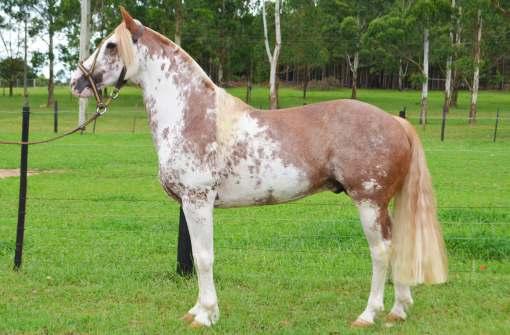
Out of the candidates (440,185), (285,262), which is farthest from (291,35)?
(285,262)

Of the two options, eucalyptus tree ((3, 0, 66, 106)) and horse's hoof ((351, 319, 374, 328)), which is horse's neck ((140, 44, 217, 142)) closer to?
horse's hoof ((351, 319, 374, 328))

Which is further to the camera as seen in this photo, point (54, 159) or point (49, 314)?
point (54, 159)

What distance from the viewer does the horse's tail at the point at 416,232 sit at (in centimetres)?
492

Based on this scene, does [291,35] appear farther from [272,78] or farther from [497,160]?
[497,160]

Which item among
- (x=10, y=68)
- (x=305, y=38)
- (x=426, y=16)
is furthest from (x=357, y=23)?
(x=10, y=68)

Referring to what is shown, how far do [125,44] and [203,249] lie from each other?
1.65 meters

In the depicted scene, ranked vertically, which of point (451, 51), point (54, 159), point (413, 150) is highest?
point (451, 51)

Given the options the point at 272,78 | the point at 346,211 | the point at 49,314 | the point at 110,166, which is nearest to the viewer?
the point at 49,314

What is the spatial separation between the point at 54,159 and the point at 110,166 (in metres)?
2.14

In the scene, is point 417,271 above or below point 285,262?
above

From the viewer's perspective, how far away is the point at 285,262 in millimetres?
6938

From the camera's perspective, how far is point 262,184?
4.89 meters

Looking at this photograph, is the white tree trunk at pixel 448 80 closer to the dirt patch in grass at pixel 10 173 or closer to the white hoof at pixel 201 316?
the dirt patch in grass at pixel 10 173

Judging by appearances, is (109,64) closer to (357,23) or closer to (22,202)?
(22,202)
